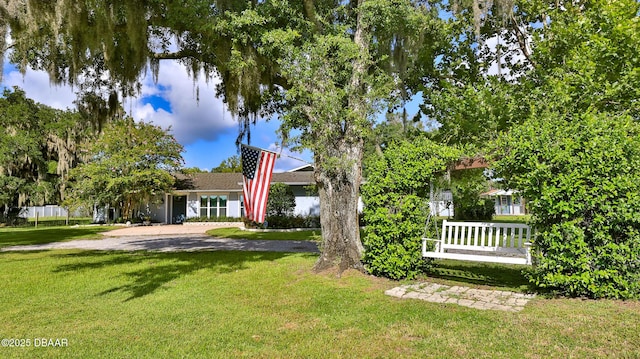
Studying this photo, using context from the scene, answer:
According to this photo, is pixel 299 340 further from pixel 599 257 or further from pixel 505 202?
pixel 505 202

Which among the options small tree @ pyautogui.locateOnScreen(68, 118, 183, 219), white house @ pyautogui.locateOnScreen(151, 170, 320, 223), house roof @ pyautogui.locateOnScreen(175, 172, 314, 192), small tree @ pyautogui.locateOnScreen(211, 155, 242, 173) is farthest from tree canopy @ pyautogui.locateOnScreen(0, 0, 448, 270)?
small tree @ pyautogui.locateOnScreen(211, 155, 242, 173)

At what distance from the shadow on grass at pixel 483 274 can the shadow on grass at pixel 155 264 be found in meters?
4.11

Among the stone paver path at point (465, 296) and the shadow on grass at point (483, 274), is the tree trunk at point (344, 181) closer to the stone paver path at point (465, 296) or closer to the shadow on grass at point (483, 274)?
the stone paver path at point (465, 296)

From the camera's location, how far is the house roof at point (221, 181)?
2398 cm

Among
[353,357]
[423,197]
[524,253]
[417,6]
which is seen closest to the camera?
[353,357]

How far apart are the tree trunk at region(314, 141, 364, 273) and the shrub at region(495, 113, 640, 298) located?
2.94 metres

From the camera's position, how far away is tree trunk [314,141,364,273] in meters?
6.89

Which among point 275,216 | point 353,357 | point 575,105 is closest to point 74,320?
point 353,357

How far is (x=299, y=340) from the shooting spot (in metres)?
3.81

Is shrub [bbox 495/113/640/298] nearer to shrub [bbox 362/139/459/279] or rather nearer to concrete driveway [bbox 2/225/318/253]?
shrub [bbox 362/139/459/279]

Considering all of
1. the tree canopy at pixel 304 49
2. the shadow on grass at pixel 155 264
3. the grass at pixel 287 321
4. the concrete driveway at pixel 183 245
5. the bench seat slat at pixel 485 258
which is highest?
the tree canopy at pixel 304 49

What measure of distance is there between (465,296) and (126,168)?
22.8 metres

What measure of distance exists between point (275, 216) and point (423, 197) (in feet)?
48.9

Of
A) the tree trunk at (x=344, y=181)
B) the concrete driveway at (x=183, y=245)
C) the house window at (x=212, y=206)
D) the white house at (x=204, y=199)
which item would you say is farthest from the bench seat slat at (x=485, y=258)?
A: the house window at (x=212, y=206)
